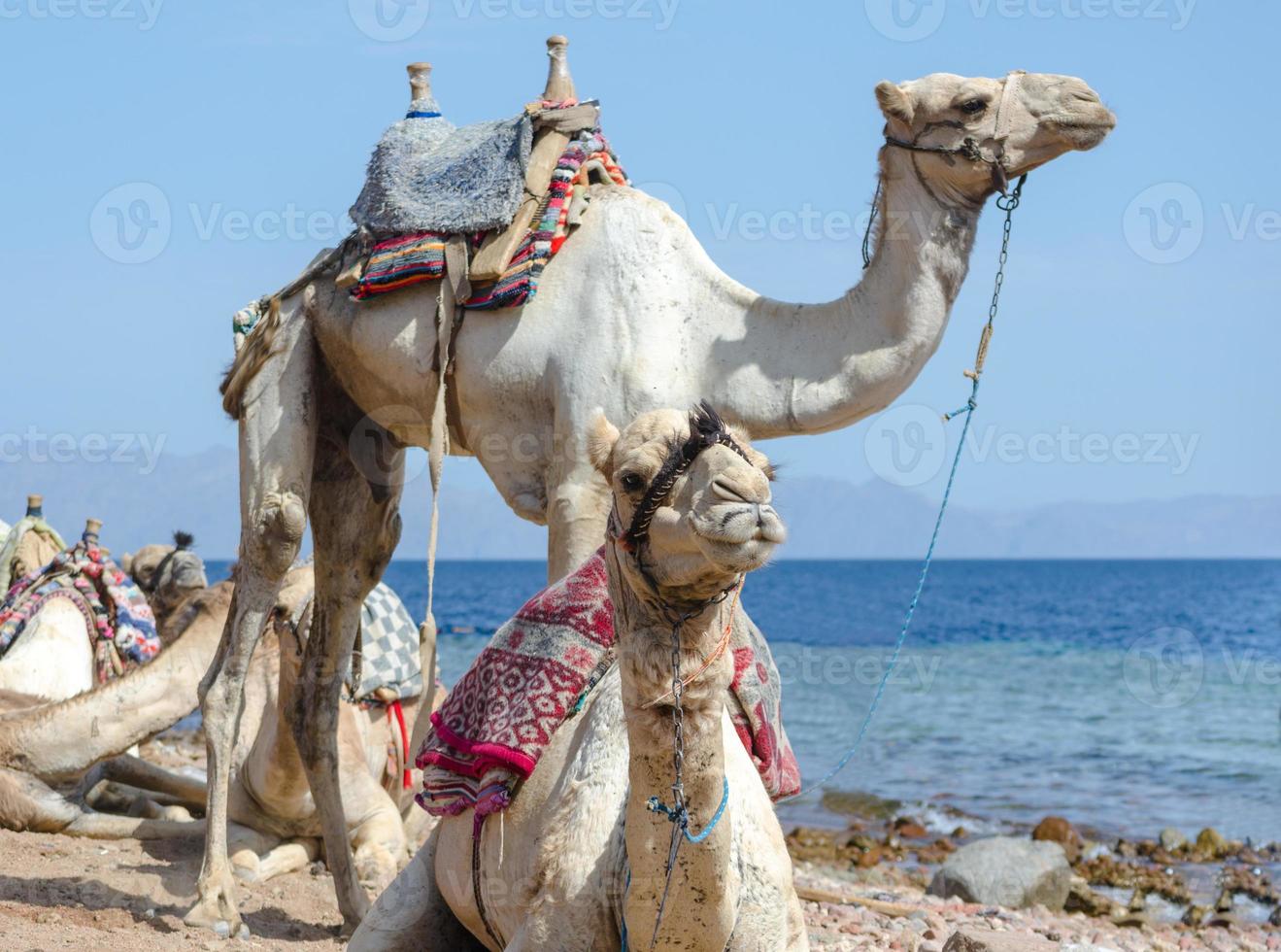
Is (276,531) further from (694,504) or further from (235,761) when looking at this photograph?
(694,504)

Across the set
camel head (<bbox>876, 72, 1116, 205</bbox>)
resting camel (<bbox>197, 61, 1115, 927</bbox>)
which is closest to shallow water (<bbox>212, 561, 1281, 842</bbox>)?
resting camel (<bbox>197, 61, 1115, 927</bbox>)

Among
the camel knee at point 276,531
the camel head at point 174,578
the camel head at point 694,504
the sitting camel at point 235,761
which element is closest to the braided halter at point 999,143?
the camel knee at point 276,531

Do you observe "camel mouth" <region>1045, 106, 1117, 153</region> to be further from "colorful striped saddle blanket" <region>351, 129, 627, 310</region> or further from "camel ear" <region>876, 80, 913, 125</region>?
"colorful striped saddle blanket" <region>351, 129, 627, 310</region>

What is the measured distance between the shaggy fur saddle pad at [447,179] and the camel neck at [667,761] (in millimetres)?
3344

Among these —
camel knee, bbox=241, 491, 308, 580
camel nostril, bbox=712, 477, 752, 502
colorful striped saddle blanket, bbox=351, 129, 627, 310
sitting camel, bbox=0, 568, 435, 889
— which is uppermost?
colorful striped saddle blanket, bbox=351, 129, 627, 310

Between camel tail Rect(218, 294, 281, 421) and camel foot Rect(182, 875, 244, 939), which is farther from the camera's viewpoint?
camel tail Rect(218, 294, 281, 421)

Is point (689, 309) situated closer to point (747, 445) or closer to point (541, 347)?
point (541, 347)

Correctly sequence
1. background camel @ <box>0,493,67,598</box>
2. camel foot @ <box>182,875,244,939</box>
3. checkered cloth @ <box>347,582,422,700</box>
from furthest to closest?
background camel @ <box>0,493,67,598</box> → checkered cloth @ <box>347,582,422,700</box> → camel foot @ <box>182,875,244,939</box>

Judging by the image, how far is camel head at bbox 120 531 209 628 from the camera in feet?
36.0

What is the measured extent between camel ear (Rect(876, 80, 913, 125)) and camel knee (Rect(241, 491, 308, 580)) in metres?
2.69

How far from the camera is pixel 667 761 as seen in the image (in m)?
3.11

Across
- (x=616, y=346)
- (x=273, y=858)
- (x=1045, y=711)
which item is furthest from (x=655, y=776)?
(x=1045, y=711)

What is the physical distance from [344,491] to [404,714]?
Answer: 2118mm

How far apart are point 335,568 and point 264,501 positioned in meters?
0.58
